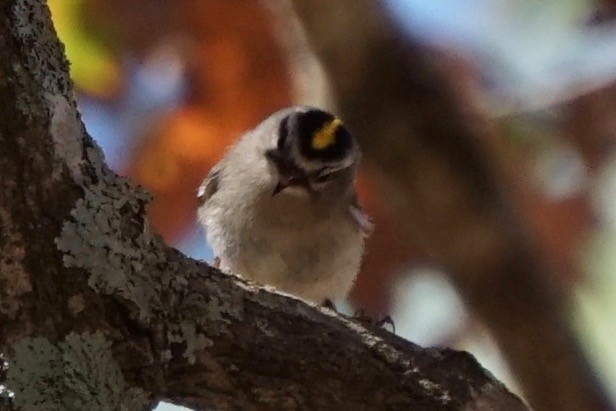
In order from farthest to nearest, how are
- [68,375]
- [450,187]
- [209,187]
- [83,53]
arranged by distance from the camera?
1. [209,187]
2. [83,53]
3. [450,187]
4. [68,375]

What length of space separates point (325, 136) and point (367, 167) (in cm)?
42

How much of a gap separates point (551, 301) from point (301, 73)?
57 centimetres

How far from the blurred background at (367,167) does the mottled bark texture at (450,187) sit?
0.28 m

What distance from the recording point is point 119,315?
3.57 ft

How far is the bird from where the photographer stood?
7.87 feet

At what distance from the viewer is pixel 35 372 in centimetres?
100

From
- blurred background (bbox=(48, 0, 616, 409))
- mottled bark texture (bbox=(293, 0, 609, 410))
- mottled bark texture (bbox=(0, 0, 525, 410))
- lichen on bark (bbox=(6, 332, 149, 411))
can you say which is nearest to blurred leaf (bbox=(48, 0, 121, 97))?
blurred background (bbox=(48, 0, 616, 409))

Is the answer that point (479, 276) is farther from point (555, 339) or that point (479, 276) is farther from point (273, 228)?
point (273, 228)

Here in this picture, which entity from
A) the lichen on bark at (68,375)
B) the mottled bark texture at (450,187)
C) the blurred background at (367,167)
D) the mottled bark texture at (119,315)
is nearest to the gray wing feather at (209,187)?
the blurred background at (367,167)

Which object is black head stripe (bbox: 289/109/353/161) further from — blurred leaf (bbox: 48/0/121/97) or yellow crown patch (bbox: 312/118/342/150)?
blurred leaf (bbox: 48/0/121/97)

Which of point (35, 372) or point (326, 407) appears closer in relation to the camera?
point (35, 372)

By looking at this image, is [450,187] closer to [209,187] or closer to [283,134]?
[283,134]

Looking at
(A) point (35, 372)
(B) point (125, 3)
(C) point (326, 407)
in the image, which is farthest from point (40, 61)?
(B) point (125, 3)

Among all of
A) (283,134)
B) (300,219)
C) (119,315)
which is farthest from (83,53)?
(119,315)
